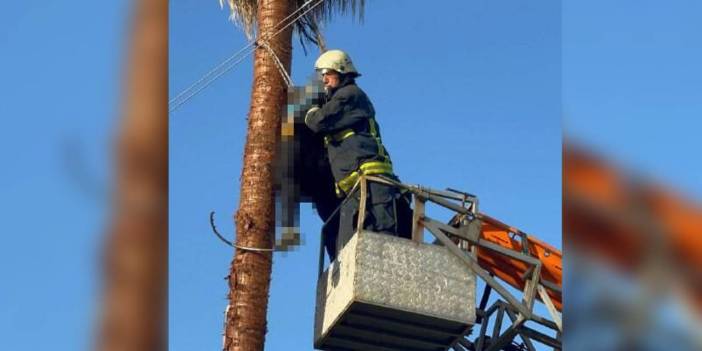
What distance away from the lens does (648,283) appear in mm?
1983

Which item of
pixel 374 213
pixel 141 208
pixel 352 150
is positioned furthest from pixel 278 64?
pixel 141 208

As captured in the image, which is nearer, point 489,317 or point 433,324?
point 433,324

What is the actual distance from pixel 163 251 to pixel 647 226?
2.83 feet

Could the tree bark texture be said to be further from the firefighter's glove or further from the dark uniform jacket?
the firefighter's glove

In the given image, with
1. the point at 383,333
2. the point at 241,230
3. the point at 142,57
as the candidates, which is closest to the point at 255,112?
the point at 241,230

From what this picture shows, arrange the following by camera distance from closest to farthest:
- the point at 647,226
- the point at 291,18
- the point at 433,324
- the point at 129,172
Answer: the point at 647,226 < the point at 129,172 < the point at 433,324 < the point at 291,18

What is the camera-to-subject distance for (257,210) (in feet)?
35.0

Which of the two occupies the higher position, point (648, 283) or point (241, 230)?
point (241, 230)

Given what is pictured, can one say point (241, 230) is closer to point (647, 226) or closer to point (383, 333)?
point (383, 333)

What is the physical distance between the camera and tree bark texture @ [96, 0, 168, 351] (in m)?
1.99

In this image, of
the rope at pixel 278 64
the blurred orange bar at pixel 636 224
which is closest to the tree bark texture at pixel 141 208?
the blurred orange bar at pixel 636 224

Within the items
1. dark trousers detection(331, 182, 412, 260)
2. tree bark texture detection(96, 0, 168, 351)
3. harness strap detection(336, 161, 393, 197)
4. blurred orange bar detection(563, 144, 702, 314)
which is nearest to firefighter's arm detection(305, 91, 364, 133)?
harness strap detection(336, 161, 393, 197)

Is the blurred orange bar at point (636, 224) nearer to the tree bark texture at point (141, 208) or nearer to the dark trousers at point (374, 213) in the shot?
the tree bark texture at point (141, 208)

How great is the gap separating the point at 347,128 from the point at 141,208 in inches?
322
